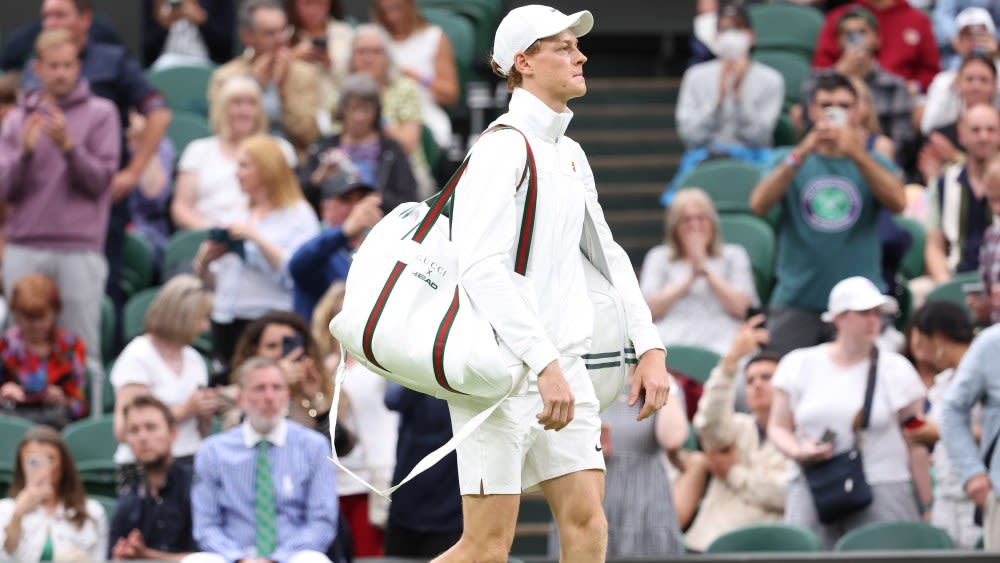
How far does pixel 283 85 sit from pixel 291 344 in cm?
338

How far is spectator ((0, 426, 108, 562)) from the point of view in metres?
7.38

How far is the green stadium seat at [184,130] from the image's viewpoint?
1105 cm

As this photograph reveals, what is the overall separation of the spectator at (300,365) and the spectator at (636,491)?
1.19 meters

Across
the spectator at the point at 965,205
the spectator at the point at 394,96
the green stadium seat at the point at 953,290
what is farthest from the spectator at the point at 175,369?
the spectator at the point at 965,205

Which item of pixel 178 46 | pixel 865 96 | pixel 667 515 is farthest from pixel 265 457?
pixel 178 46

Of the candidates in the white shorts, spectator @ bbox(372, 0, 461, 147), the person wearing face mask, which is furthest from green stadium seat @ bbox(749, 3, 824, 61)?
the white shorts

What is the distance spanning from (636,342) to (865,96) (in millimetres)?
5737

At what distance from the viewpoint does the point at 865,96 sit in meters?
10.1

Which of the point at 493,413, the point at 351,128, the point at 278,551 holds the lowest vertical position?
the point at 278,551

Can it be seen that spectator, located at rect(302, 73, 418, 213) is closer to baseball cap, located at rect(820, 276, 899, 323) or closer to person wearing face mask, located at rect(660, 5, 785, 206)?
person wearing face mask, located at rect(660, 5, 785, 206)

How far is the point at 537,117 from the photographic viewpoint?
15.2 feet

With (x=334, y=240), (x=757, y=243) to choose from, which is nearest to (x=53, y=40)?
(x=334, y=240)

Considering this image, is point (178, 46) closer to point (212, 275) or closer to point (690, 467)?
point (212, 275)

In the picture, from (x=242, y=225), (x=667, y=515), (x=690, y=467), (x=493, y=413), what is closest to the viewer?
(x=493, y=413)
